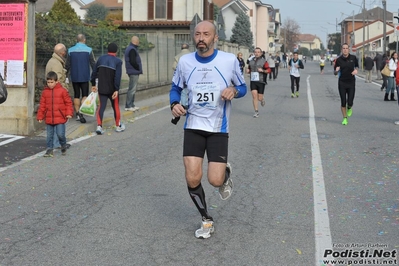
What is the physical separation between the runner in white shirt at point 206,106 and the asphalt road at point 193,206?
1.78 feet

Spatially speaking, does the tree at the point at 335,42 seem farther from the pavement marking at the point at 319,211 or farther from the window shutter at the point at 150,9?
the pavement marking at the point at 319,211

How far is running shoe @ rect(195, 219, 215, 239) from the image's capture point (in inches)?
242

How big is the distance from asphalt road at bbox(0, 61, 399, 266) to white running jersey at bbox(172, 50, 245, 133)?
1010 mm

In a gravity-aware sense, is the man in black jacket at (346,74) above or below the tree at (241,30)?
below

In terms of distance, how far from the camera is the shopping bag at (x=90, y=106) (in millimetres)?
13836

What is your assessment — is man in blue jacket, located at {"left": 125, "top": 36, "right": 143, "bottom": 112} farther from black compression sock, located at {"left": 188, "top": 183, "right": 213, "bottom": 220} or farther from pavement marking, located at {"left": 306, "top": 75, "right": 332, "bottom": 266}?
black compression sock, located at {"left": 188, "top": 183, "right": 213, "bottom": 220}

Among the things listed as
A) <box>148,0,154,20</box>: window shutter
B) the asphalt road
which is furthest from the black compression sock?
<box>148,0,154,20</box>: window shutter

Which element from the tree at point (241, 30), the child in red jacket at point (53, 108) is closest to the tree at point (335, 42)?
the tree at point (241, 30)

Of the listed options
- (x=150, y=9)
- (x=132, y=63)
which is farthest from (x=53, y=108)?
(x=150, y=9)

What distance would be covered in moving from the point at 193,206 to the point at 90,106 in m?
6.79

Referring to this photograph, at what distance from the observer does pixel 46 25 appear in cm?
1530

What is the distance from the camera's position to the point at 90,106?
13.8 meters

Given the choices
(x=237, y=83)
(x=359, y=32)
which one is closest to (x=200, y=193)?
(x=237, y=83)

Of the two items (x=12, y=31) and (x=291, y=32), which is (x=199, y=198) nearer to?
(x=12, y=31)
